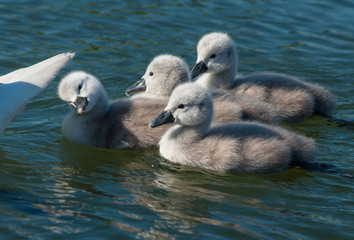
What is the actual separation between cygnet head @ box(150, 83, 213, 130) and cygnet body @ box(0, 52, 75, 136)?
1.51m

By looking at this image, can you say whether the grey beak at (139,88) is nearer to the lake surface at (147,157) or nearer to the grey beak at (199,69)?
the grey beak at (199,69)

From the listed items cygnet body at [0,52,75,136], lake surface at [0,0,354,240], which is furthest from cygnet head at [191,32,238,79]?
cygnet body at [0,52,75,136]

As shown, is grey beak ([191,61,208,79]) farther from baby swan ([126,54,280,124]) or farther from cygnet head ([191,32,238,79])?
baby swan ([126,54,280,124])

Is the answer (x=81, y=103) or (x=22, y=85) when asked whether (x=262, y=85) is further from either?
(x=22, y=85)

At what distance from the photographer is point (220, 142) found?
682 cm

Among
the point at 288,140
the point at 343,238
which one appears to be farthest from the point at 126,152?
the point at 343,238

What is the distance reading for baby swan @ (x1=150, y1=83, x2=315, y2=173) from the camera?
6.76m

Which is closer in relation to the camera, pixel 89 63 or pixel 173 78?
pixel 173 78

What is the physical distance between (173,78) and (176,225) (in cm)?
269

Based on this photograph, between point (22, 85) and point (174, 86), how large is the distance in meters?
1.84

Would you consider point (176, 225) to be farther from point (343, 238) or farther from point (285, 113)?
point (285, 113)

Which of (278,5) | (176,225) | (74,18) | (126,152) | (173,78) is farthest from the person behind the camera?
(278,5)

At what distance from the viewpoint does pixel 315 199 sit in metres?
6.50

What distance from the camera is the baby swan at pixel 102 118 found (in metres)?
7.49
